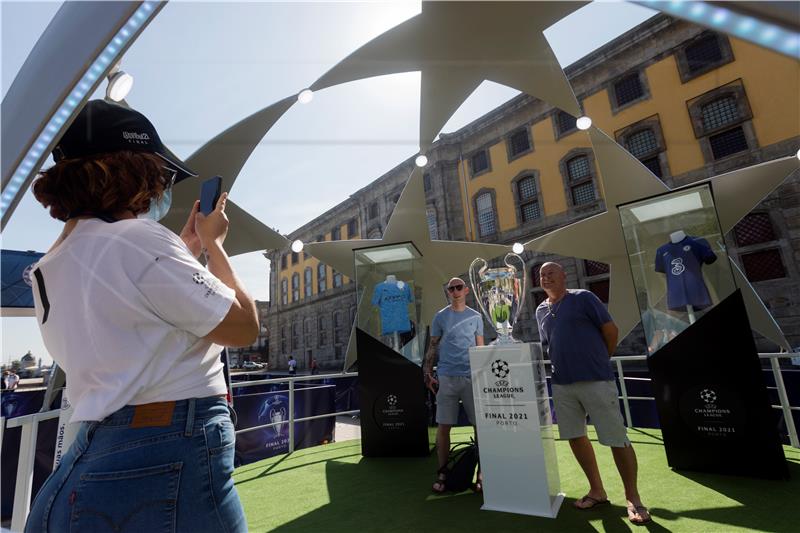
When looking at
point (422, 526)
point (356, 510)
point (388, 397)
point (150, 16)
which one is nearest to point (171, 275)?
point (150, 16)

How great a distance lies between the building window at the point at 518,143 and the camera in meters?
19.6

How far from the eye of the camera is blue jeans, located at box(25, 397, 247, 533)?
2.58ft

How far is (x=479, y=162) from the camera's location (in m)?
21.7

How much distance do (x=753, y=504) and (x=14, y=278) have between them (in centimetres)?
554

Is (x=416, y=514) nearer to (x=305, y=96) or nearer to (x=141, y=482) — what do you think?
(x=141, y=482)

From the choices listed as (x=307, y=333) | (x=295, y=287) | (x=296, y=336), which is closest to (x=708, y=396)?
(x=307, y=333)

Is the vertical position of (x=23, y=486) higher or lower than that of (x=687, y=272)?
lower

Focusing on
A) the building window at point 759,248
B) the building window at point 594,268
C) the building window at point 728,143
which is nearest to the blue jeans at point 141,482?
the building window at point 759,248

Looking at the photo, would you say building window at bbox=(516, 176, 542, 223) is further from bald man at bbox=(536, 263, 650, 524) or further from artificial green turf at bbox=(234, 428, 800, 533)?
bald man at bbox=(536, 263, 650, 524)

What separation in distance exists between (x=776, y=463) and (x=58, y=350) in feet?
18.6

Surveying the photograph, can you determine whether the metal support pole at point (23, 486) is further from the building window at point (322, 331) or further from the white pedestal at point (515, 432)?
the building window at point (322, 331)

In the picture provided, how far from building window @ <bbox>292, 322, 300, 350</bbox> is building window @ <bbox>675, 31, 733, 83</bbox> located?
3499 cm

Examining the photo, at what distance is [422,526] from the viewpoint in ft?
10.3

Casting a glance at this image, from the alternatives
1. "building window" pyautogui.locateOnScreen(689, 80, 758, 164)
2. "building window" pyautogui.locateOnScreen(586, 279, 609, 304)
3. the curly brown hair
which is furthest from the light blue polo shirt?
"building window" pyautogui.locateOnScreen(689, 80, 758, 164)
